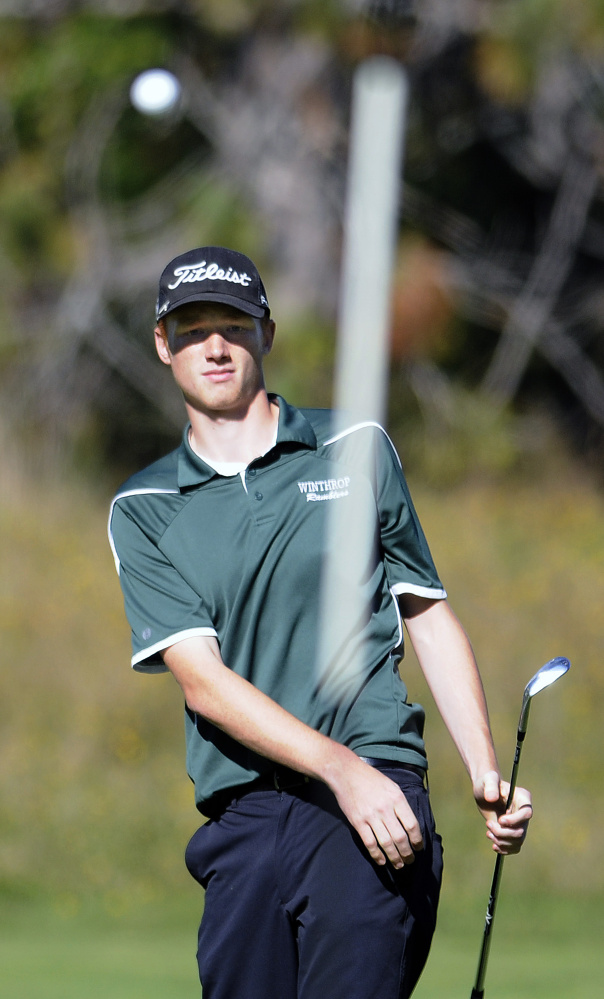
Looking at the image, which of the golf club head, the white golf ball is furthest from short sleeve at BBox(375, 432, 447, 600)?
the white golf ball

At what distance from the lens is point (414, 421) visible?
12914 millimetres

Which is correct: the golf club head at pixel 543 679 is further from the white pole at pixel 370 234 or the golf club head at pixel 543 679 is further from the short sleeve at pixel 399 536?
the white pole at pixel 370 234

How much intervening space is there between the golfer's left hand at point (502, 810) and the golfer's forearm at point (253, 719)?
25 centimetres

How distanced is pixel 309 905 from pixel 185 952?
475cm

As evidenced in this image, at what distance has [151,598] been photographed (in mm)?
2570

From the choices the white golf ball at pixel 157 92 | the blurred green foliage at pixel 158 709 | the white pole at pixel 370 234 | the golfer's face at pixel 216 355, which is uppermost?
the white pole at pixel 370 234

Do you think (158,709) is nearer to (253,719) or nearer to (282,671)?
(282,671)

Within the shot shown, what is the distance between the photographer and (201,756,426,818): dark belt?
2.51m

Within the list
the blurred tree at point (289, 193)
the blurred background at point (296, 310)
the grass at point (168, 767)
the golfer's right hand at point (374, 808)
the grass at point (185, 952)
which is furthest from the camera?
the blurred tree at point (289, 193)

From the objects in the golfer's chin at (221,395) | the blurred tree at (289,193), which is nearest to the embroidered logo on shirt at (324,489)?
the golfer's chin at (221,395)

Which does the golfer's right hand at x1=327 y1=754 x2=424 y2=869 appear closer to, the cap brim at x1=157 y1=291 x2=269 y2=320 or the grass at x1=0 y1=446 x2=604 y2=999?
the cap brim at x1=157 y1=291 x2=269 y2=320

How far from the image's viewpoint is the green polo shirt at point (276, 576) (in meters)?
2.53

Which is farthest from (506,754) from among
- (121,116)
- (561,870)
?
(121,116)

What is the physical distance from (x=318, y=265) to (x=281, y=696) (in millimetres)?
9918
